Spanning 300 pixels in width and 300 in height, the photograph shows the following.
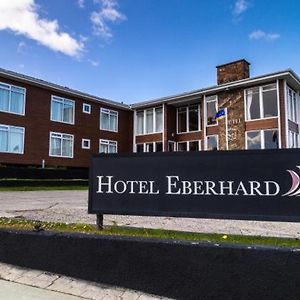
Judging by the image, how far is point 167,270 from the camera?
15.0ft

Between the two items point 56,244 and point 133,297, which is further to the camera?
point 56,244

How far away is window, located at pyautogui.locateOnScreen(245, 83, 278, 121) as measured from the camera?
25.0 metres

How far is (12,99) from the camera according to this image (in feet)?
82.9

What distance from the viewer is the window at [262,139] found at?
24750mm

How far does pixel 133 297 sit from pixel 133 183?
1423 millimetres

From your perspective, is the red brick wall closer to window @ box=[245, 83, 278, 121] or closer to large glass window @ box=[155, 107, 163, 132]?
large glass window @ box=[155, 107, 163, 132]

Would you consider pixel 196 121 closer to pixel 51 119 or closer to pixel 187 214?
pixel 51 119

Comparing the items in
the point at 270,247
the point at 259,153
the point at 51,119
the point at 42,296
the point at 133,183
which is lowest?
the point at 42,296

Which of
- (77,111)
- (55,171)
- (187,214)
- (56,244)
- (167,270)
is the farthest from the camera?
(77,111)

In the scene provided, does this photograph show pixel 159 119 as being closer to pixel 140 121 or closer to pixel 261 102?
pixel 140 121

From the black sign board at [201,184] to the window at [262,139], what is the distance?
20.3 metres

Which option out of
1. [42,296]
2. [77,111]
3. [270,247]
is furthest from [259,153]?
[77,111]

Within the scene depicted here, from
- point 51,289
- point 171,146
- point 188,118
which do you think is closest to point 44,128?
point 171,146

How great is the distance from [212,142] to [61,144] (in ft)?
34.3
